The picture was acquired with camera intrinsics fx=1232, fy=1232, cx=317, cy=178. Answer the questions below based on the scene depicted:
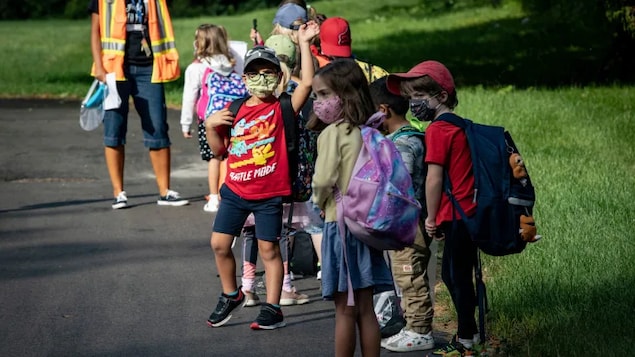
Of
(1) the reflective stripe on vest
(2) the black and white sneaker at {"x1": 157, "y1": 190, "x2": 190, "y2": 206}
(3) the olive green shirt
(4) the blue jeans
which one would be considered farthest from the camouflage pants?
(4) the blue jeans

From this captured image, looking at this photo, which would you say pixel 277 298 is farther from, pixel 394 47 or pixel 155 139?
pixel 394 47

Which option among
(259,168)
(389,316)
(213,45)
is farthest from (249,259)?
(213,45)

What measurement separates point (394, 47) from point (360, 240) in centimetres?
2478

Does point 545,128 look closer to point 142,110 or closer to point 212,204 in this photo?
point 212,204

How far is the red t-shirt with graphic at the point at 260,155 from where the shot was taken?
689 centimetres

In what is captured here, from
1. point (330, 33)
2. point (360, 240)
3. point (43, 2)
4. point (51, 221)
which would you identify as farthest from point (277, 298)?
point (43, 2)

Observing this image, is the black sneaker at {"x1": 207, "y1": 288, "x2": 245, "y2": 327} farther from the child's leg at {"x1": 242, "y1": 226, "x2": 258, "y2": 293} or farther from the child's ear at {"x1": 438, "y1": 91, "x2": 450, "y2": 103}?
the child's ear at {"x1": 438, "y1": 91, "x2": 450, "y2": 103}

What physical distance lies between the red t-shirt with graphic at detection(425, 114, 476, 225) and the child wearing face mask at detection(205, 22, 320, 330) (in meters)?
1.11

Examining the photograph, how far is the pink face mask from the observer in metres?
5.63

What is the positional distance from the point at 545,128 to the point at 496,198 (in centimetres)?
891

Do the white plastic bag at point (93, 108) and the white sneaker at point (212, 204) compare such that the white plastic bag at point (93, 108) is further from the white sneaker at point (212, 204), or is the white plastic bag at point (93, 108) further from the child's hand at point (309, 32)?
the child's hand at point (309, 32)

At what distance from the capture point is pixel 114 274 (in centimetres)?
837

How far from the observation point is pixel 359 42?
3272 centimetres

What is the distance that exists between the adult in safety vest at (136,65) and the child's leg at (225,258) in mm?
3996
